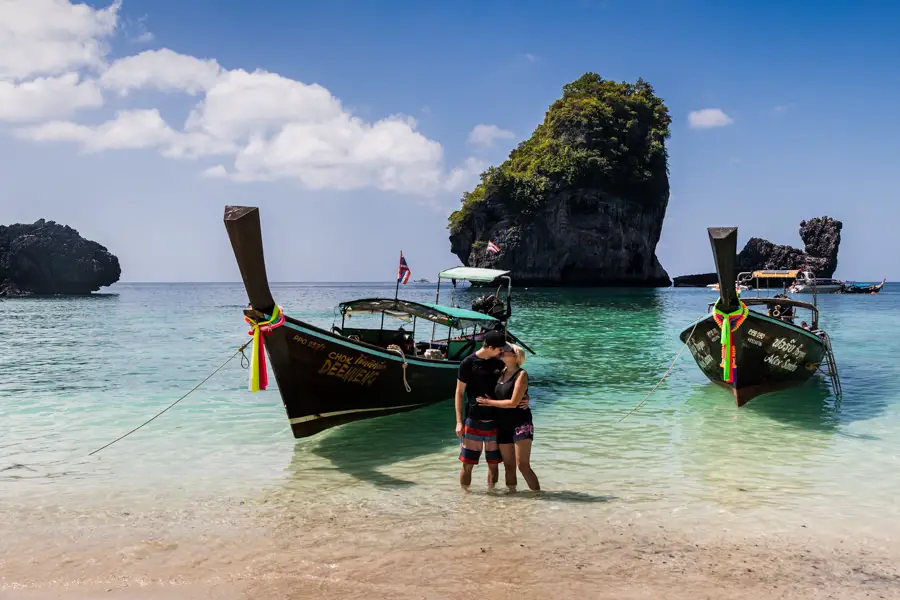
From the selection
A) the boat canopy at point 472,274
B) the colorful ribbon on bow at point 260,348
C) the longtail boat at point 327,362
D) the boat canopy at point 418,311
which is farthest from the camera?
the boat canopy at point 472,274

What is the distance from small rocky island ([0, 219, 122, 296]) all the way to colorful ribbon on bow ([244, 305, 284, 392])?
327ft

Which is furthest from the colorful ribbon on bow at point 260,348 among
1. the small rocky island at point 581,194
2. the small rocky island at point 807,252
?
the small rocky island at point 807,252

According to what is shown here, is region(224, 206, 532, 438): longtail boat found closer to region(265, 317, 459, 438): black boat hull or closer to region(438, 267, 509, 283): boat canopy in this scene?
region(265, 317, 459, 438): black boat hull

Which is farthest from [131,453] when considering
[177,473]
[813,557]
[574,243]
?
[574,243]

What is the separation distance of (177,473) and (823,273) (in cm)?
12126

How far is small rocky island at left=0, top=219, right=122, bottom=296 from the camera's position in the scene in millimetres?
90562

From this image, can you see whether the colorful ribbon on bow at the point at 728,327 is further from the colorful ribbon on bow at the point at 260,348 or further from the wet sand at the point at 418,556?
the colorful ribbon on bow at the point at 260,348

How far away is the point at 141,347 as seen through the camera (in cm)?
2505

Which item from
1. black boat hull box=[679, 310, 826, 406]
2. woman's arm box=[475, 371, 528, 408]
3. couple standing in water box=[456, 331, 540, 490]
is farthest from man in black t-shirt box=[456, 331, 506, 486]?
black boat hull box=[679, 310, 826, 406]

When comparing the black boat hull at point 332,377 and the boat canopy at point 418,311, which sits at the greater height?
the boat canopy at point 418,311

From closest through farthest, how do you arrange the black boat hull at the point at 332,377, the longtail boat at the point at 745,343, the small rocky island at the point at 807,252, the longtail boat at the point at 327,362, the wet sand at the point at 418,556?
the wet sand at the point at 418,556 < the longtail boat at the point at 327,362 < the black boat hull at the point at 332,377 < the longtail boat at the point at 745,343 < the small rocky island at the point at 807,252

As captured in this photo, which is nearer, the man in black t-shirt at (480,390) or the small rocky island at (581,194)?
the man in black t-shirt at (480,390)

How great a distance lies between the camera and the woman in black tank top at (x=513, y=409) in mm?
6617

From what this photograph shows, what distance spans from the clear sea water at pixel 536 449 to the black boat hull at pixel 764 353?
0.38 m
